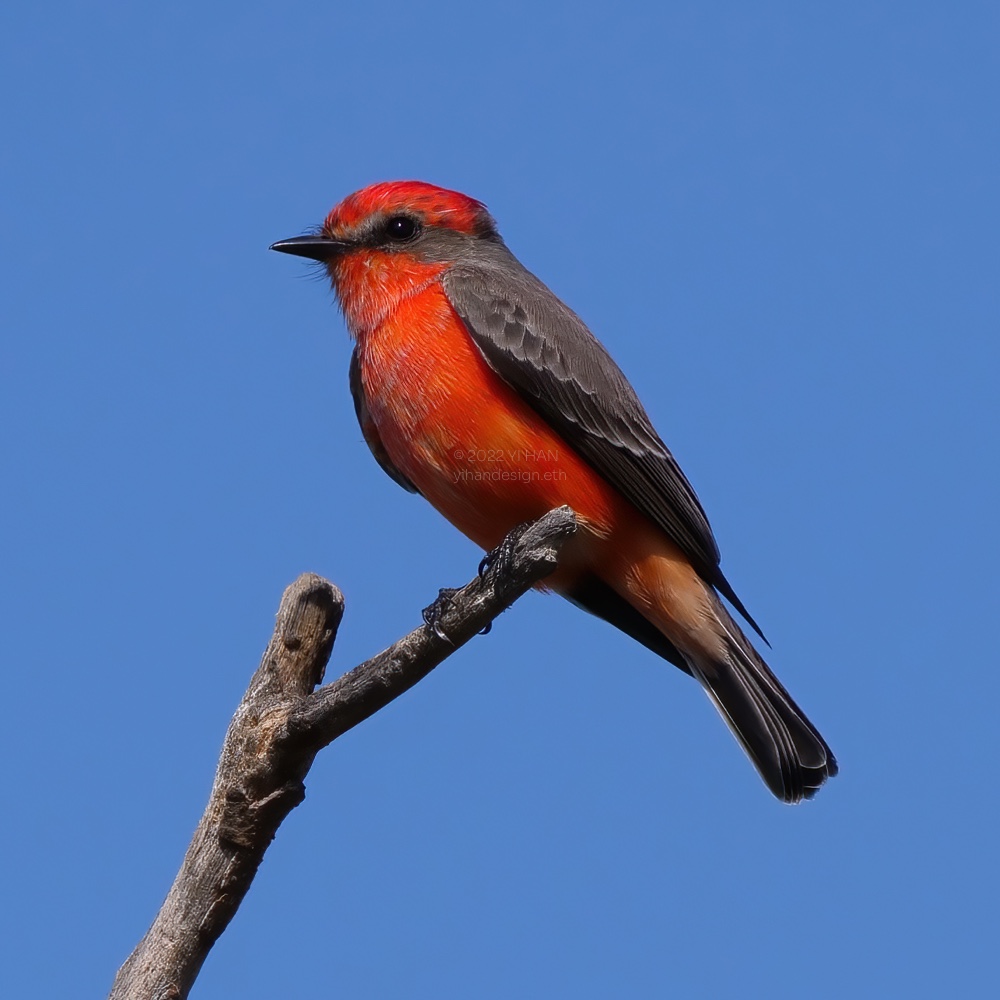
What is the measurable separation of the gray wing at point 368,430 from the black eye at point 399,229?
2.79 ft

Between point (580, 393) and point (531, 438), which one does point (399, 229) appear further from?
point (531, 438)

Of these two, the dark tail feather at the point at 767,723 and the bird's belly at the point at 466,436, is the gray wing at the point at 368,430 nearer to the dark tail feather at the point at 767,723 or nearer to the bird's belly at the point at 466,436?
the bird's belly at the point at 466,436

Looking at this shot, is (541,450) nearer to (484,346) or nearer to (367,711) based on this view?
(484,346)

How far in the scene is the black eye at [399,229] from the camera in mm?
8625

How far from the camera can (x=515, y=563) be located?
596cm

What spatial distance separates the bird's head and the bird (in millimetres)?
12

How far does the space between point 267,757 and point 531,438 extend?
2520mm

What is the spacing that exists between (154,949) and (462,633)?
Answer: 1.97 meters

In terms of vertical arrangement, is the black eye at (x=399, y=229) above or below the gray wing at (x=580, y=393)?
above

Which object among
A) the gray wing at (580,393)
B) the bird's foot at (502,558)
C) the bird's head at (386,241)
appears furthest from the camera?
the bird's head at (386,241)

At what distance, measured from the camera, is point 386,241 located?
338 inches

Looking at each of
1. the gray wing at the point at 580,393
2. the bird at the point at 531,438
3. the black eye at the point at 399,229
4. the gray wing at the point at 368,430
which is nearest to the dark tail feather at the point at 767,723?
the bird at the point at 531,438

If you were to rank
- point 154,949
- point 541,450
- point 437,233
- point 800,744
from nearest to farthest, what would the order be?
point 154,949, point 541,450, point 800,744, point 437,233

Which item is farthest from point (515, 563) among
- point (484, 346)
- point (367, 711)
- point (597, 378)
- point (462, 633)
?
point (597, 378)
